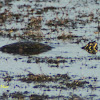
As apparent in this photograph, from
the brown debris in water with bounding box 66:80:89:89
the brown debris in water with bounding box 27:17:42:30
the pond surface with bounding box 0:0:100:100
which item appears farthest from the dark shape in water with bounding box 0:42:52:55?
the brown debris in water with bounding box 27:17:42:30

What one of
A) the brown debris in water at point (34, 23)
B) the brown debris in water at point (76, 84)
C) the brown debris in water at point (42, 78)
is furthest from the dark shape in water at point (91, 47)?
the brown debris in water at point (34, 23)

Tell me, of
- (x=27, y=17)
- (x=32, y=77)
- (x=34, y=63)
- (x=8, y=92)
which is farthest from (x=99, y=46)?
(x=27, y=17)

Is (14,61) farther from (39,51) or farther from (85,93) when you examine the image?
(85,93)

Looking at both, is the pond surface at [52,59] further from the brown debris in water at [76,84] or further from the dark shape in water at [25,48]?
the dark shape in water at [25,48]

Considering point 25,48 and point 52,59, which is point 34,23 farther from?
point 52,59

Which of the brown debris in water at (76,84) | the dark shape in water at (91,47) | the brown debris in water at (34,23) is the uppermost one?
the brown debris in water at (34,23)

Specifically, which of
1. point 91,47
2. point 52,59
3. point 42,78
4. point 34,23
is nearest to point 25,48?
point 52,59

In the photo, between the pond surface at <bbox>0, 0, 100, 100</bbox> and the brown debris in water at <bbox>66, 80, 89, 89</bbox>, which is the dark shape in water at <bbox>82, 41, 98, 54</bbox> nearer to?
the pond surface at <bbox>0, 0, 100, 100</bbox>
